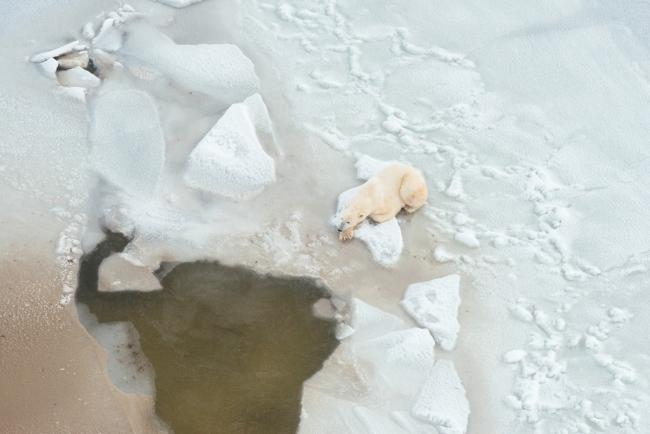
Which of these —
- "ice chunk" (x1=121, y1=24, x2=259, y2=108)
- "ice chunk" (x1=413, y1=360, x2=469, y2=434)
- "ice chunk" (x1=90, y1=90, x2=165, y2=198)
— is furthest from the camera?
"ice chunk" (x1=121, y1=24, x2=259, y2=108)

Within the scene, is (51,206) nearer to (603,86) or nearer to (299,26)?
(299,26)

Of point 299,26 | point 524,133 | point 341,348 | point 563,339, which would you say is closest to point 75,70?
point 299,26

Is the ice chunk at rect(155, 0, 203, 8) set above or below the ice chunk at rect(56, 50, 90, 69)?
above

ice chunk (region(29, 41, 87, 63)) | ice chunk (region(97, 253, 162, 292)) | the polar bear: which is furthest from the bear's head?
ice chunk (region(29, 41, 87, 63))

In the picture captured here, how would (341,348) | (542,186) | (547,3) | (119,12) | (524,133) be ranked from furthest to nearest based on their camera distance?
1. (547,3)
2. (119,12)
3. (524,133)
4. (542,186)
5. (341,348)

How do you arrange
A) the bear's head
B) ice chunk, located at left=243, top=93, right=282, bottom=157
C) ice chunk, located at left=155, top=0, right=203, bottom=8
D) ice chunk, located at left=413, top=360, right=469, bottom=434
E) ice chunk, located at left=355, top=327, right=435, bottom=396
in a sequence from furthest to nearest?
ice chunk, located at left=155, top=0, right=203, bottom=8 < ice chunk, located at left=243, top=93, right=282, bottom=157 < the bear's head < ice chunk, located at left=355, top=327, right=435, bottom=396 < ice chunk, located at left=413, top=360, right=469, bottom=434

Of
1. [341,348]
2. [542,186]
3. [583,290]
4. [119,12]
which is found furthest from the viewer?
[119,12]

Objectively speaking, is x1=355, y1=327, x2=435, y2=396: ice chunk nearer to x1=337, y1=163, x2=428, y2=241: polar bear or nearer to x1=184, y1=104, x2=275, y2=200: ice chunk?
x1=337, y1=163, x2=428, y2=241: polar bear

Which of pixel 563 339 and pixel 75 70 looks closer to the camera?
pixel 563 339
